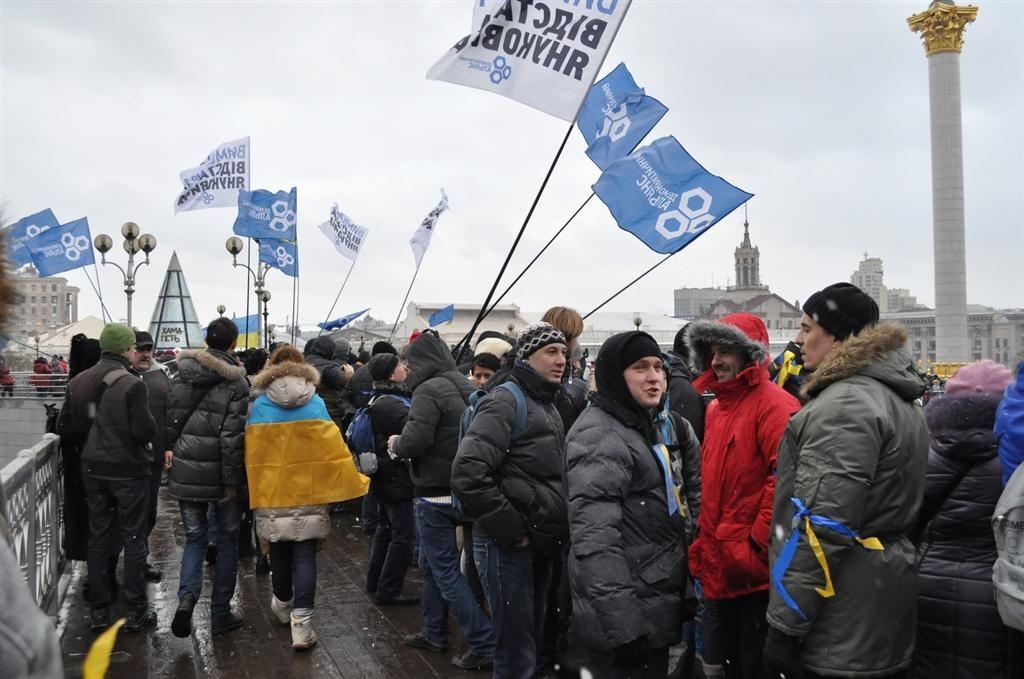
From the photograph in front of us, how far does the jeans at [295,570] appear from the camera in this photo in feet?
18.8

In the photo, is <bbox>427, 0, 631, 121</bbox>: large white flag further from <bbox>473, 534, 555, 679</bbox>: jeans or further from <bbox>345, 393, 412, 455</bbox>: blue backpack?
<bbox>473, 534, 555, 679</bbox>: jeans

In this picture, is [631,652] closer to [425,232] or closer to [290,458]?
[290,458]

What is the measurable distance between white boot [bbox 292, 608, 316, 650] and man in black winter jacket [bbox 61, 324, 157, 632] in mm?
1374

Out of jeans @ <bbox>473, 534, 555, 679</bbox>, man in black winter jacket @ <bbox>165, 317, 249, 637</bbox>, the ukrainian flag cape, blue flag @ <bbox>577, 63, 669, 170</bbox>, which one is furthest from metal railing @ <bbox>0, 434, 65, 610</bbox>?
blue flag @ <bbox>577, 63, 669, 170</bbox>

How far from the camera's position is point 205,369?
6016 mm

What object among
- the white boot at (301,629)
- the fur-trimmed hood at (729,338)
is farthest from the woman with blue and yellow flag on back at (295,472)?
the fur-trimmed hood at (729,338)

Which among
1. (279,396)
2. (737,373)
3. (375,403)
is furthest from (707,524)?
(375,403)

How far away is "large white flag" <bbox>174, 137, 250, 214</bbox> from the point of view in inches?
722

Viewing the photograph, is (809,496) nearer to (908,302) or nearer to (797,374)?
(797,374)

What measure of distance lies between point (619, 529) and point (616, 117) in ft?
23.8

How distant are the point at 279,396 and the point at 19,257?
3794mm

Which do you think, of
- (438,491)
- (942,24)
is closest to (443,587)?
(438,491)

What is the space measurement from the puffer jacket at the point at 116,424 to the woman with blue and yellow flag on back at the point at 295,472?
3.14 feet

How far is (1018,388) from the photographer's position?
10.7 feet
